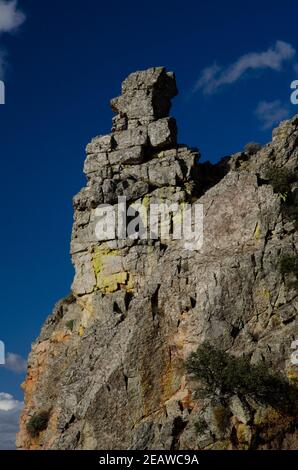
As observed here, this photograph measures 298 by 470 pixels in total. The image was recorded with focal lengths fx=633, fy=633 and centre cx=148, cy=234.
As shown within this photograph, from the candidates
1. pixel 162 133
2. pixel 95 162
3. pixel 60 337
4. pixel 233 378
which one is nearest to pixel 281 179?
pixel 162 133

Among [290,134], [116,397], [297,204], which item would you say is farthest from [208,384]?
[290,134]

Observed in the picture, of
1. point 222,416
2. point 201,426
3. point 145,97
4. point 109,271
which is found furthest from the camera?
point 145,97

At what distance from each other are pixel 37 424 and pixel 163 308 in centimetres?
1336

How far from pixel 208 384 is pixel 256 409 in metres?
3.29

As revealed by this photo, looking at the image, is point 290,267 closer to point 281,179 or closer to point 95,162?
point 281,179

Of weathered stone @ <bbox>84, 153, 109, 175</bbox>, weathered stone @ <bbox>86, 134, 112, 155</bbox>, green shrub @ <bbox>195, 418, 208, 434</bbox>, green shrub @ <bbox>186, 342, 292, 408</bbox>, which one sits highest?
weathered stone @ <bbox>86, 134, 112, 155</bbox>

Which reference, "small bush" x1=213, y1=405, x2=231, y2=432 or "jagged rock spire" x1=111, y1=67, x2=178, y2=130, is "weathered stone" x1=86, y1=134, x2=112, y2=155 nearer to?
"jagged rock spire" x1=111, y1=67, x2=178, y2=130

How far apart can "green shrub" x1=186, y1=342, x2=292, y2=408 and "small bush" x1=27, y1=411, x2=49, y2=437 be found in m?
14.1

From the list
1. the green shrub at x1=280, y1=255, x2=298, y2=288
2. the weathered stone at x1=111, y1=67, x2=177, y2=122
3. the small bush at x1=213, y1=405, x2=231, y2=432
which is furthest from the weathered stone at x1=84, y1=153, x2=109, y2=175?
the small bush at x1=213, y1=405, x2=231, y2=432

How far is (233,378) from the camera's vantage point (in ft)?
125

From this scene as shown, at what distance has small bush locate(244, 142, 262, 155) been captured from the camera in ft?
191

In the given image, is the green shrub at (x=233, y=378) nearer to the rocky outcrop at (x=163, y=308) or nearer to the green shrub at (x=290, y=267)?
the rocky outcrop at (x=163, y=308)
